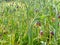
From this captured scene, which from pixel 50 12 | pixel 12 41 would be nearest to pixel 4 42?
pixel 12 41

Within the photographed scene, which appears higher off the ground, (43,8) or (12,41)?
(43,8)

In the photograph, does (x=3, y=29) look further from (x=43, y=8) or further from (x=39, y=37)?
(x=39, y=37)

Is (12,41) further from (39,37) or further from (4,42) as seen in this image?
(39,37)

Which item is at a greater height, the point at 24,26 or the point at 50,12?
the point at 50,12

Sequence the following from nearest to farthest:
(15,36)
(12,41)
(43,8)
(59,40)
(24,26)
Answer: (59,40) → (12,41) → (15,36) → (24,26) → (43,8)

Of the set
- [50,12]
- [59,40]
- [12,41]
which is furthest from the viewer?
[50,12]

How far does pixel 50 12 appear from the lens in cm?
225

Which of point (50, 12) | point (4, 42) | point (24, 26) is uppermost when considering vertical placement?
point (50, 12)

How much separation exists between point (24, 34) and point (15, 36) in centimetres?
13

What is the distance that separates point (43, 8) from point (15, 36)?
25.2 inches

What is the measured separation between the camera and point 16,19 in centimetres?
254

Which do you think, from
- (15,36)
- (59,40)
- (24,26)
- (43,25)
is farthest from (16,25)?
(59,40)

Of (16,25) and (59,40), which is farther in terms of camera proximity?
(16,25)

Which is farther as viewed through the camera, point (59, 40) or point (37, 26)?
point (37, 26)
